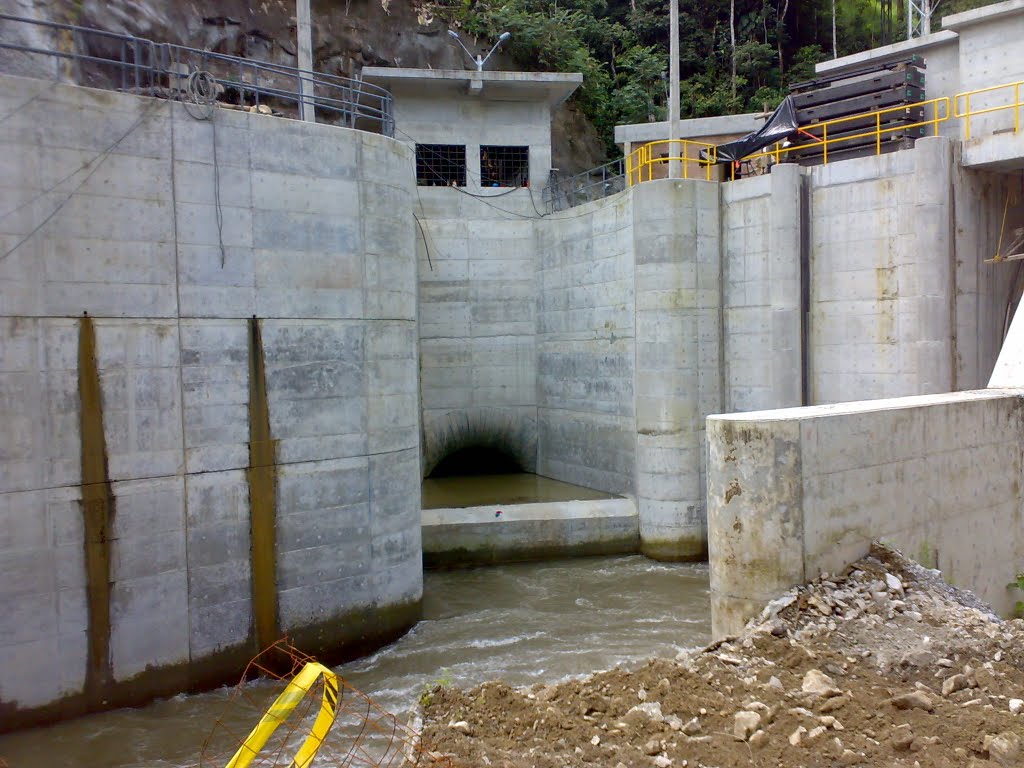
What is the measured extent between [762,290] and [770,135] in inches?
176

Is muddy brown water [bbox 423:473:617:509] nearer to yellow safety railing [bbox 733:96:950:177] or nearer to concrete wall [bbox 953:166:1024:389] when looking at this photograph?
concrete wall [bbox 953:166:1024:389]

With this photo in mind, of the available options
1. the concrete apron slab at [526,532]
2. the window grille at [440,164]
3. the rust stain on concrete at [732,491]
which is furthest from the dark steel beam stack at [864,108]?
the rust stain on concrete at [732,491]

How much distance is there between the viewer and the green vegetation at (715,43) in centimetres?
3169

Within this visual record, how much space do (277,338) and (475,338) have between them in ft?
31.5

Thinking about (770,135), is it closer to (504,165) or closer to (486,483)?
(504,165)

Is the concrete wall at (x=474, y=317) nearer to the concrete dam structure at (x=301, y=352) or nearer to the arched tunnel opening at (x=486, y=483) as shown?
→ the arched tunnel opening at (x=486, y=483)

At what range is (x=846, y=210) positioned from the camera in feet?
47.6

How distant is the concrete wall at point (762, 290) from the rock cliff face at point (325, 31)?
11.3m

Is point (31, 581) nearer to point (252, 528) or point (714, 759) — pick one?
point (252, 528)

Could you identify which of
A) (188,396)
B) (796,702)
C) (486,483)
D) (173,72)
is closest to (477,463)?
(486,483)

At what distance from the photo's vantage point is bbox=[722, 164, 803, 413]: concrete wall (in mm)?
14906

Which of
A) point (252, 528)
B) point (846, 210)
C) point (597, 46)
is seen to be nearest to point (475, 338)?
point (846, 210)

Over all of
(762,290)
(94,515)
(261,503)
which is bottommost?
(261,503)

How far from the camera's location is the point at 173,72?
9742 mm
